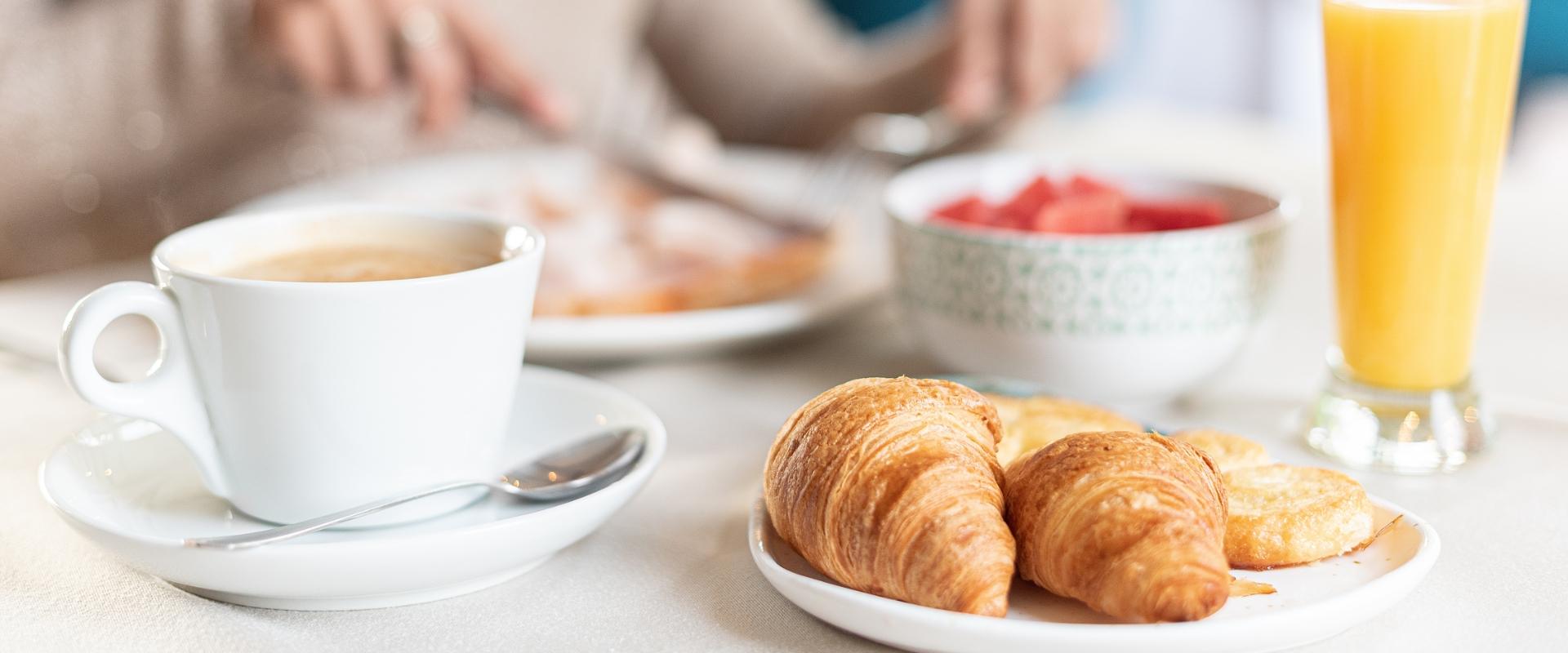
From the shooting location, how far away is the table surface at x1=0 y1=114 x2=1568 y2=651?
552 mm

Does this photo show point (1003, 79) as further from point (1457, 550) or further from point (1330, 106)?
point (1457, 550)

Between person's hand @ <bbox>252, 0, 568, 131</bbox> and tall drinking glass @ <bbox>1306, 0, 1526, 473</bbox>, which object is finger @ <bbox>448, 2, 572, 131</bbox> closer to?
person's hand @ <bbox>252, 0, 568, 131</bbox>

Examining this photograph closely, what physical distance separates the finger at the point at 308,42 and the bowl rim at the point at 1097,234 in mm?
580

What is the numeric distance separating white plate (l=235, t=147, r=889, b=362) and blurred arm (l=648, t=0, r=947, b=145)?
1.37 ft

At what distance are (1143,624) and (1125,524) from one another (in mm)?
39

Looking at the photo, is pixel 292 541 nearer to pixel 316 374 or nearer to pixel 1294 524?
pixel 316 374

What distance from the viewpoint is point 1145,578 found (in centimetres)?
48

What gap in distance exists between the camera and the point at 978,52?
1429 mm

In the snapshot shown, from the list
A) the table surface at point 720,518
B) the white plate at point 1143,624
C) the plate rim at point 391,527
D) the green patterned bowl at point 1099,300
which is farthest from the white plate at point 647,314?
the white plate at point 1143,624

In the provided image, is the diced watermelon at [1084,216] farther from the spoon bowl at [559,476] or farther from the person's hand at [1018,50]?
the person's hand at [1018,50]

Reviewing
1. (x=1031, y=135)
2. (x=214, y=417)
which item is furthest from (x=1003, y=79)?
(x=214, y=417)

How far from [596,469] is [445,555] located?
119 millimetres

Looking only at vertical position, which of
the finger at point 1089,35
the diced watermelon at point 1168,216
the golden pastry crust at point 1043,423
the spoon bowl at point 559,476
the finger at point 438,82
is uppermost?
the finger at point 438,82

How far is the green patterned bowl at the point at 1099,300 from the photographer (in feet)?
2.69
